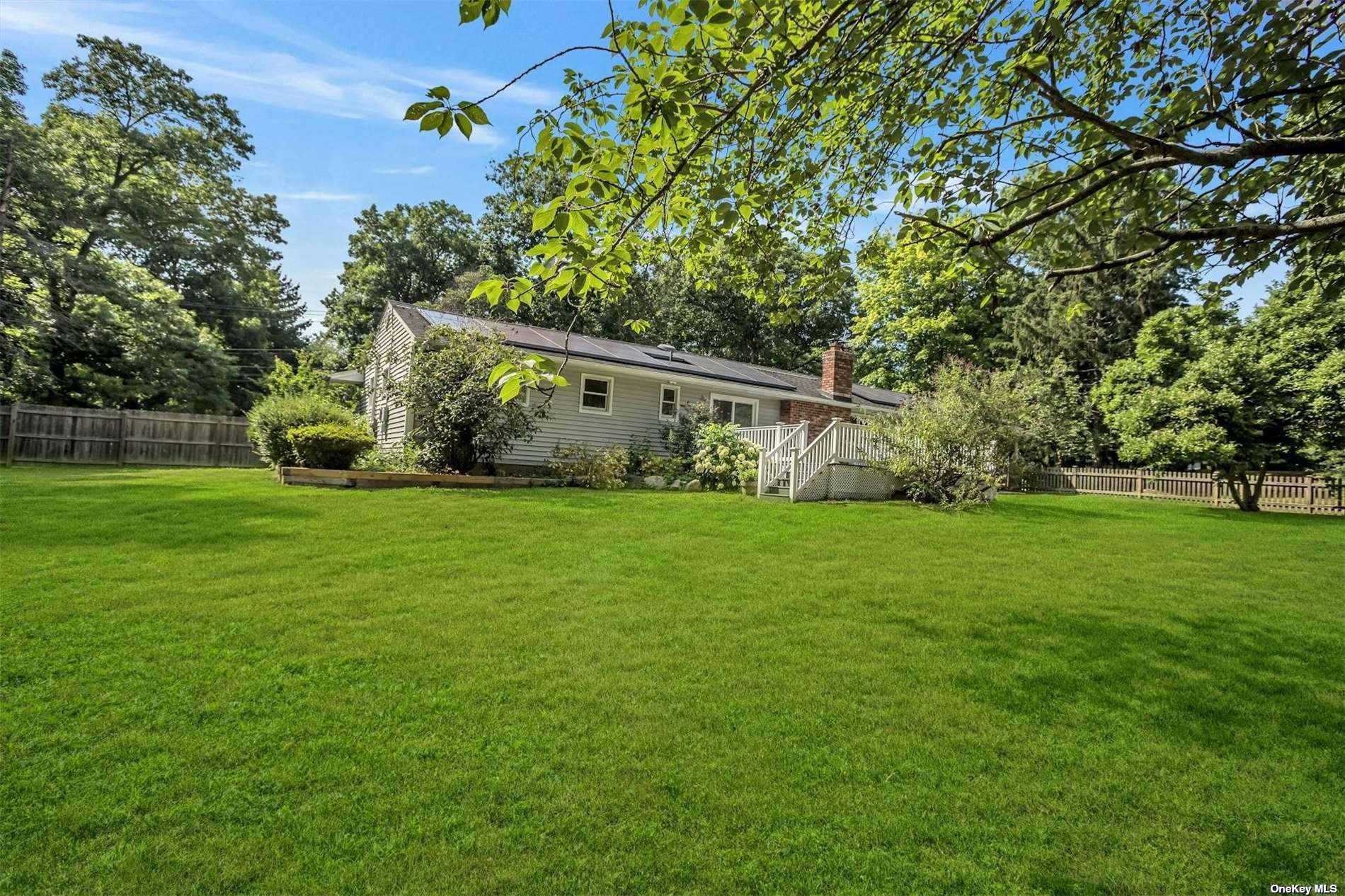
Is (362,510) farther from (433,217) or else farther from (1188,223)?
(433,217)

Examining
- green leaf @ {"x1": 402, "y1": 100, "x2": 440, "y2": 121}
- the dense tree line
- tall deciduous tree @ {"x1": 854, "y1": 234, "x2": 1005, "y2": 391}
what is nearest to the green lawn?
green leaf @ {"x1": 402, "y1": 100, "x2": 440, "y2": 121}

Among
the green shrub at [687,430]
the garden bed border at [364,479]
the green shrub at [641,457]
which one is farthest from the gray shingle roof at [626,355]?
the garden bed border at [364,479]

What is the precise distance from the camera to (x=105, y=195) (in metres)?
21.3

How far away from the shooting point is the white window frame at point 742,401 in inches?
688

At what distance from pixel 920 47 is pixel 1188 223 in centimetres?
229

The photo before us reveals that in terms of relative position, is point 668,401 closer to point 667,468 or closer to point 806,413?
point 667,468

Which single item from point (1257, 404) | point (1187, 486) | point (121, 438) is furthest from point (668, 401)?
point (121, 438)

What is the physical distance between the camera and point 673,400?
17.1 meters

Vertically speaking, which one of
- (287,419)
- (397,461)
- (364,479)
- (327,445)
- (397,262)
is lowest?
(364,479)

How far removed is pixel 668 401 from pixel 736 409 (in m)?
2.40

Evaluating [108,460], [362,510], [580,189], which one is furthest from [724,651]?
[108,460]

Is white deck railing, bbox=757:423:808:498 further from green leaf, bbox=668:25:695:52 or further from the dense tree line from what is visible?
the dense tree line

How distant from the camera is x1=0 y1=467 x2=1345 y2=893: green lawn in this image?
2.27 m

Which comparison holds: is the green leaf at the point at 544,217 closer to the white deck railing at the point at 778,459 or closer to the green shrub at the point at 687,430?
the white deck railing at the point at 778,459
